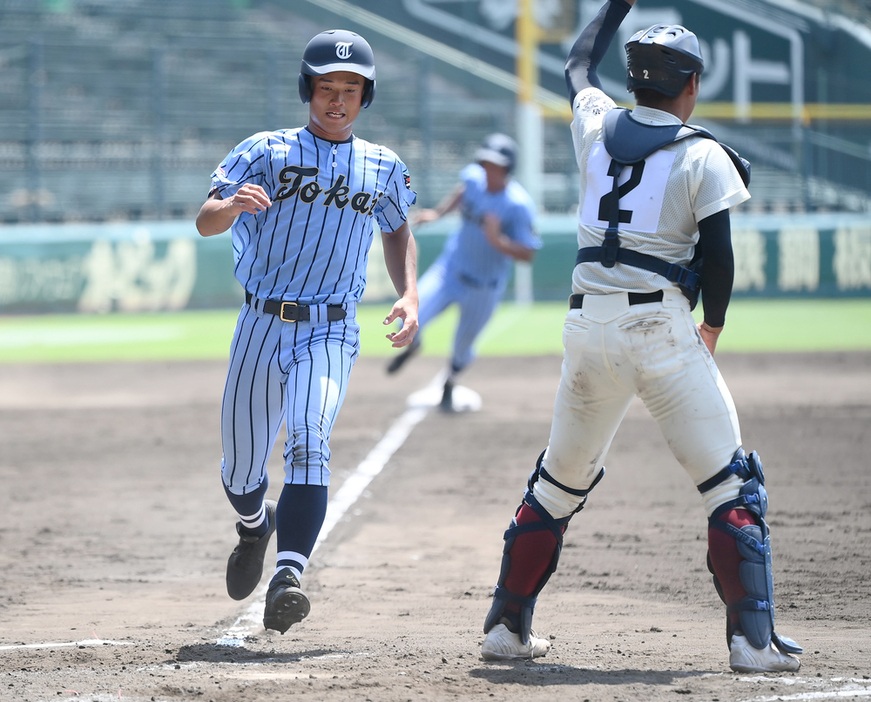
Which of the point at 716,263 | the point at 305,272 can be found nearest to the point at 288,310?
the point at 305,272

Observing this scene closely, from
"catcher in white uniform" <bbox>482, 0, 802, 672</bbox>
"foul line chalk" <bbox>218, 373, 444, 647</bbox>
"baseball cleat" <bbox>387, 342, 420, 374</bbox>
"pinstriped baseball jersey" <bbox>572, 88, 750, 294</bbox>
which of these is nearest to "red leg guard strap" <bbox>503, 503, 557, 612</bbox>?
"catcher in white uniform" <bbox>482, 0, 802, 672</bbox>

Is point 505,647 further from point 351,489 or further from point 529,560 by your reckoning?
point 351,489

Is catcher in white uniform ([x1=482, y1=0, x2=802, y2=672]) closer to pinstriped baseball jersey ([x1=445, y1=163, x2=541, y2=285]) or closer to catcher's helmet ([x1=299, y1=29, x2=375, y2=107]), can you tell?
catcher's helmet ([x1=299, y1=29, x2=375, y2=107])

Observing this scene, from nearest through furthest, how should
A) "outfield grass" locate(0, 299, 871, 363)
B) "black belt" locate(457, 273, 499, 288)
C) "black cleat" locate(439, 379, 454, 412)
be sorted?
"black cleat" locate(439, 379, 454, 412) < "black belt" locate(457, 273, 499, 288) < "outfield grass" locate(0, 299, 871, 363)

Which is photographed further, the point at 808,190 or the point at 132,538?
the point at 808,190

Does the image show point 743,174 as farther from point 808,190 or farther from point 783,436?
point 808,190

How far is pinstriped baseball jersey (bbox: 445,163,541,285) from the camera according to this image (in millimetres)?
9844

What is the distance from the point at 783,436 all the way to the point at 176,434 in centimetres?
463

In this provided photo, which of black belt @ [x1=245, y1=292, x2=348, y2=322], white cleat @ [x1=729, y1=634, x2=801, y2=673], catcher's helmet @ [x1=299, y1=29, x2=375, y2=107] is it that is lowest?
white cleat @ [x1=729, y1=634, x2=801, y2=673]

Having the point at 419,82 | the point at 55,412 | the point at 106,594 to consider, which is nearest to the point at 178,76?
the point at 419,82

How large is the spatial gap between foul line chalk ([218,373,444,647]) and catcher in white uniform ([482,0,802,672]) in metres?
1.05

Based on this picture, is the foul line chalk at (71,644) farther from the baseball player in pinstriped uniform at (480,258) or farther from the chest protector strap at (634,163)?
the baseball player in pinstriped uniform at (480,258)

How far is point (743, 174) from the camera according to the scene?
11.1 feet

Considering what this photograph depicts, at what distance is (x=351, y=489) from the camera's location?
21.9ft
